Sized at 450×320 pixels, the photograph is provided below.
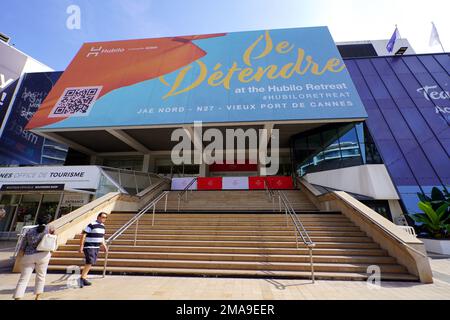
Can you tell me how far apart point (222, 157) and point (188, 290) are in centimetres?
1632

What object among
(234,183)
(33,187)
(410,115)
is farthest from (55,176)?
(410,115)

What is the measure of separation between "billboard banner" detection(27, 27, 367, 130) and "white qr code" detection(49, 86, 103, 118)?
7cm

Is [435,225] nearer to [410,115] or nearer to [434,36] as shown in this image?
[410,115]

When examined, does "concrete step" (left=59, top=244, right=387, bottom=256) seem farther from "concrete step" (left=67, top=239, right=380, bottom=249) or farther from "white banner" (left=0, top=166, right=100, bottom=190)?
"white banner" (left=0, top=166, right=100, bottom=190)

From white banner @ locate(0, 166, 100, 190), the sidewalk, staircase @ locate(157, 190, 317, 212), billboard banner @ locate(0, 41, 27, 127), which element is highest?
billboard banner @ locate(0, 41, 27, 127)

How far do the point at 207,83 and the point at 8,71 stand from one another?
22.7 metres

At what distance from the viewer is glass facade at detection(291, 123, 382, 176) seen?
508 inches

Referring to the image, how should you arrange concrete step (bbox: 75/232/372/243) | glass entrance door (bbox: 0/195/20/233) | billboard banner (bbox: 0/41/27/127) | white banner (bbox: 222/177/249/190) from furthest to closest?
billboard banner (bbox: 0/41/27/127) < white banner (bbox: 222/177/249/190) < glass entrance door (bbox: 0/195/20/233) < concrete step (bbox: 75/232/372/243)

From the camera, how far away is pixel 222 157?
20.1 metres

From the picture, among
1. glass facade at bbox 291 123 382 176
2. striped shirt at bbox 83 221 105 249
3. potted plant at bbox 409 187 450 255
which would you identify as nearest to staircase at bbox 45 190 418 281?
striped shirt at bbox 83 221 105 249

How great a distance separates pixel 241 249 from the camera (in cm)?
599

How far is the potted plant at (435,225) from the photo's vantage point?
27.2ft

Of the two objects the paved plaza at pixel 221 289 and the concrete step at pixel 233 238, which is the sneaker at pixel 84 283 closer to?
Result: the paved plaza at pixel 221 289
